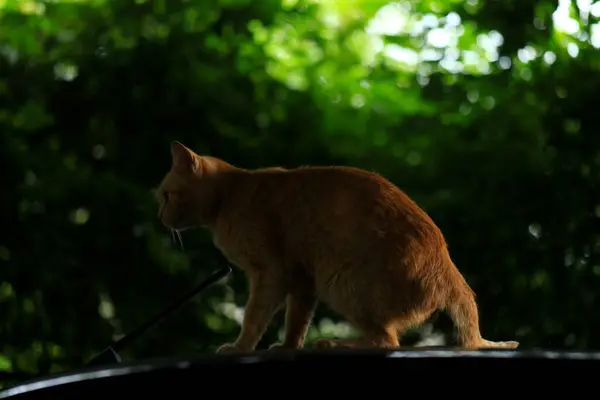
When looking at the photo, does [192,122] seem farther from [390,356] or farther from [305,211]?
[390,356]

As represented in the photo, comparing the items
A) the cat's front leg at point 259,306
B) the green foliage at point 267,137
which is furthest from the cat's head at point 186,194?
the green foliage at point 267,137

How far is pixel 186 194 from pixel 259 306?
164 mm

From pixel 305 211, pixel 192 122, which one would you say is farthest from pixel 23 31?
pixel 305 211

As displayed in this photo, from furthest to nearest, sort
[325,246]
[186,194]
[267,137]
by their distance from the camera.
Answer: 1. [267,137]
2. [186,194]
3. [325,246]

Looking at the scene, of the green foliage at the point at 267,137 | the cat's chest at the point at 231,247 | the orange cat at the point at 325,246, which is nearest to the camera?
the orange cat at the point at 325,246

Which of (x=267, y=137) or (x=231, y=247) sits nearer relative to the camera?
(x=231, y=247)

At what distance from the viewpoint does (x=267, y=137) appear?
1.66m

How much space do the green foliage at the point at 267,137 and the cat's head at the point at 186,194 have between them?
24.0 inches

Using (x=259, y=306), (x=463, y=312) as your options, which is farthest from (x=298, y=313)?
(x=463, y=312)

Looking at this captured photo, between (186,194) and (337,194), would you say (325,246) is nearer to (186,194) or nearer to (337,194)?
(337,194)

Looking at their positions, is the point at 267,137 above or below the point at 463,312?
below

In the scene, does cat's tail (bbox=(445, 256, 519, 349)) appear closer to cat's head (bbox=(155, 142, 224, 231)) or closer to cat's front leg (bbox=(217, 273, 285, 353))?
cat's front leg (bbox=(217, 273, 285, 353))

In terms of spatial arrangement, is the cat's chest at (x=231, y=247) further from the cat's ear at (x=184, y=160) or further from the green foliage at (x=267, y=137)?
the green foliage at (x=267, y=137)

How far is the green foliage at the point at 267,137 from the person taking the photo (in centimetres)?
157
